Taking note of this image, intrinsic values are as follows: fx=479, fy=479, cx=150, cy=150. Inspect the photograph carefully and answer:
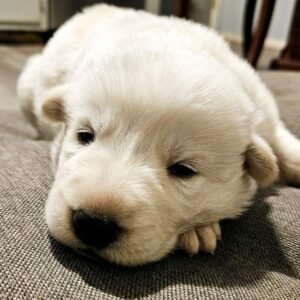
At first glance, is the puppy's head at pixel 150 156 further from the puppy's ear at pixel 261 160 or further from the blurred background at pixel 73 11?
the blurred background at pixel 73 11

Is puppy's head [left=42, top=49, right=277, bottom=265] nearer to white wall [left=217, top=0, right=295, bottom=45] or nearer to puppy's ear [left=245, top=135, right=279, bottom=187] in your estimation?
puppy's ear [left=245, top=135, right=279, bottom=187]

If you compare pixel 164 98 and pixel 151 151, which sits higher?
A: pixel 164 98

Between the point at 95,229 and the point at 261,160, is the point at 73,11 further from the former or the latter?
the point at 95,229

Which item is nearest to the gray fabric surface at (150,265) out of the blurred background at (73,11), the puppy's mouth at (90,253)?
the puppy's mouth at (90,253)

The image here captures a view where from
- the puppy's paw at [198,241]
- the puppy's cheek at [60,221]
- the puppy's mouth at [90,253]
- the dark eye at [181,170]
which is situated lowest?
the puppy's paw at [198,241]

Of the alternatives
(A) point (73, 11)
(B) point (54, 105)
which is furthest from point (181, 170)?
(A) point (73, 11)

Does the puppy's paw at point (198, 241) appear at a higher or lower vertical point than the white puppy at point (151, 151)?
lower

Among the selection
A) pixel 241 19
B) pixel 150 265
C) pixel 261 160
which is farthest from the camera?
pixel 241 19

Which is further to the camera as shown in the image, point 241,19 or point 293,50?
point 241,19
